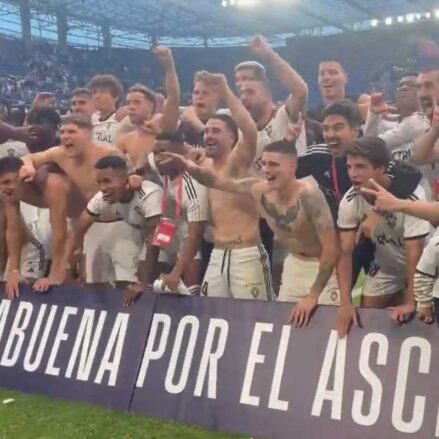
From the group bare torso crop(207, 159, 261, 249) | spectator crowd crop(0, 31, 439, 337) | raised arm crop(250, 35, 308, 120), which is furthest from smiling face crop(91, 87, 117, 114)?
raised arm crop(250, 35, 308, 120)

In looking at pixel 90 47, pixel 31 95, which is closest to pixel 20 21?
pixel 31 95

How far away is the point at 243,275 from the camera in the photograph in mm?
3879

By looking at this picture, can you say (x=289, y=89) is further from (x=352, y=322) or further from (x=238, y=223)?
(x=352, y=322)

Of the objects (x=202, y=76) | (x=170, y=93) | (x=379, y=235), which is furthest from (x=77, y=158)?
(x=379, y=235)

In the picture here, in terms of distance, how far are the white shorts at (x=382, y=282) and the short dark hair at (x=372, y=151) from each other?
55cm

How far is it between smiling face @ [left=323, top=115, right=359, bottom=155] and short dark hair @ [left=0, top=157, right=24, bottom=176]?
6.26 ft

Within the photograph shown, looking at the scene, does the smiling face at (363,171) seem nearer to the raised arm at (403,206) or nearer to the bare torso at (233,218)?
the raised arm at (403,206)

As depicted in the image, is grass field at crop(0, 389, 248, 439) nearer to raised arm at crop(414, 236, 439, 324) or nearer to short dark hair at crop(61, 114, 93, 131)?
→ raised arm at crop(414, 236, 439, 324)

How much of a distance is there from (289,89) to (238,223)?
0.79 m

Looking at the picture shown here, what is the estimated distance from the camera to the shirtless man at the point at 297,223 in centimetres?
340

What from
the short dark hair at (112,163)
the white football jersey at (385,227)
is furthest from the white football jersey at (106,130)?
the white football jersey at (385,227)

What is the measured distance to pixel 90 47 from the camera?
7555mm

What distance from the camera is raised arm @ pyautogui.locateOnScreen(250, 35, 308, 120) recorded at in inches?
151

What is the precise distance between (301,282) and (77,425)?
131 cm
